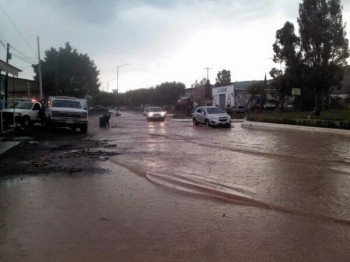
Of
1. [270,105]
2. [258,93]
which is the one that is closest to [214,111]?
[258,93]

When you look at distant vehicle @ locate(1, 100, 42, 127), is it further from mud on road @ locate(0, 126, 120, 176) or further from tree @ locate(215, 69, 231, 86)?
tree @ locate(215, 69, 231, 86)

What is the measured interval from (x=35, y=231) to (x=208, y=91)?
90.8 meters

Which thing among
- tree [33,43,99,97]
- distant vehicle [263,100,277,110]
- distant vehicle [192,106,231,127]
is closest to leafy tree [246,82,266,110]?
distant vehicle [263,100,277,110]

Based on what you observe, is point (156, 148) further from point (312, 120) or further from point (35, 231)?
point (312, 120)

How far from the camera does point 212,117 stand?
1332 inches

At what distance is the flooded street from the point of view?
17.0 feet

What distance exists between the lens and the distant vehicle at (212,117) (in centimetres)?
3331

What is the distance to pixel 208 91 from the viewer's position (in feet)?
314

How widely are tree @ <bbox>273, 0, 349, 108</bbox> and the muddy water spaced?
128 feet

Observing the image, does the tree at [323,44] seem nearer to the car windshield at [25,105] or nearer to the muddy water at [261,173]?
the car windshield at [25,105]

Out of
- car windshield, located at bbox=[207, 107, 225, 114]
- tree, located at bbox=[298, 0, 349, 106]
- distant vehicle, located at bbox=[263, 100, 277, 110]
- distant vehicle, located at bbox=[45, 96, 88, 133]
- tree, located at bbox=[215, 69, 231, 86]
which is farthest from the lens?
tree, located at bbox=[215, 69, 231, 86]

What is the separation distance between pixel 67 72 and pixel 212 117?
172 feet

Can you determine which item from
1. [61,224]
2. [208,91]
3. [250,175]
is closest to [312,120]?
[250,175]

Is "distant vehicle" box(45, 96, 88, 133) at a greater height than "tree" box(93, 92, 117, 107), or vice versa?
"tree" box(93, 92, 117, 107)
